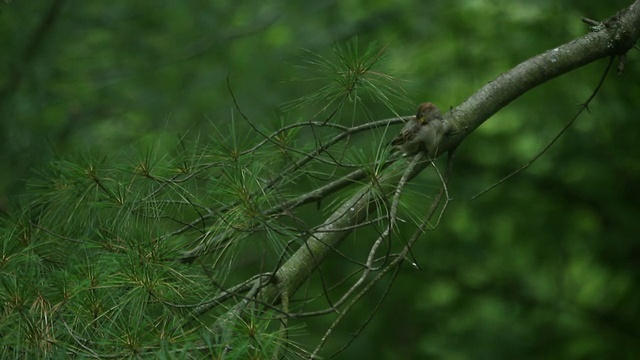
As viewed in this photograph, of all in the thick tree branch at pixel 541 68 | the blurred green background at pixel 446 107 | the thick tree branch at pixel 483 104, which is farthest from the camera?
the blurred green background at pixel 446 107

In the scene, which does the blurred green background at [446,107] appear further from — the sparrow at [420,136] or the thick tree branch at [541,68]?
the sparrow at [420,136]

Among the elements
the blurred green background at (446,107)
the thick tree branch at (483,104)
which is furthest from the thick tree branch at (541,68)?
the blurred green background at (446,107)

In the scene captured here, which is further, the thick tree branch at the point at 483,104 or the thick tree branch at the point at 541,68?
the thick tree branch at the point at 541,68

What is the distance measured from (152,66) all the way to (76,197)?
3.32 meters

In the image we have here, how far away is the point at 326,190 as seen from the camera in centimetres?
285

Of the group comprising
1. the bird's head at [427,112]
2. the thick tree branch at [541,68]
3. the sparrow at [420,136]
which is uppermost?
the thick tree branch at [541,68]

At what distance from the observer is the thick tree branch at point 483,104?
2654 millimetres

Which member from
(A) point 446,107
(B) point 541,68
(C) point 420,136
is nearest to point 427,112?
(C) point 420,136

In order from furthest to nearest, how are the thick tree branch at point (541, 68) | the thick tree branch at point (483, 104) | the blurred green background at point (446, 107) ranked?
1. the blurred green background at point (446, 107)
2. the thick tree branch at point (541, 68)
3. the thick tree branch at point (483, 104)

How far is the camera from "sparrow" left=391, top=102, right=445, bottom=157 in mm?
2770

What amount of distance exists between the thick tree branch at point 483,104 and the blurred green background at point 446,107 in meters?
2.06

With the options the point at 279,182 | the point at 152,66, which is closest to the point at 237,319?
the point at 279,182

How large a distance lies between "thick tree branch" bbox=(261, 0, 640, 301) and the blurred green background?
6.76 feet

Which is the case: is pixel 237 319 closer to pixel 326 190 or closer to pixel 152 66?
pixel 326 190
